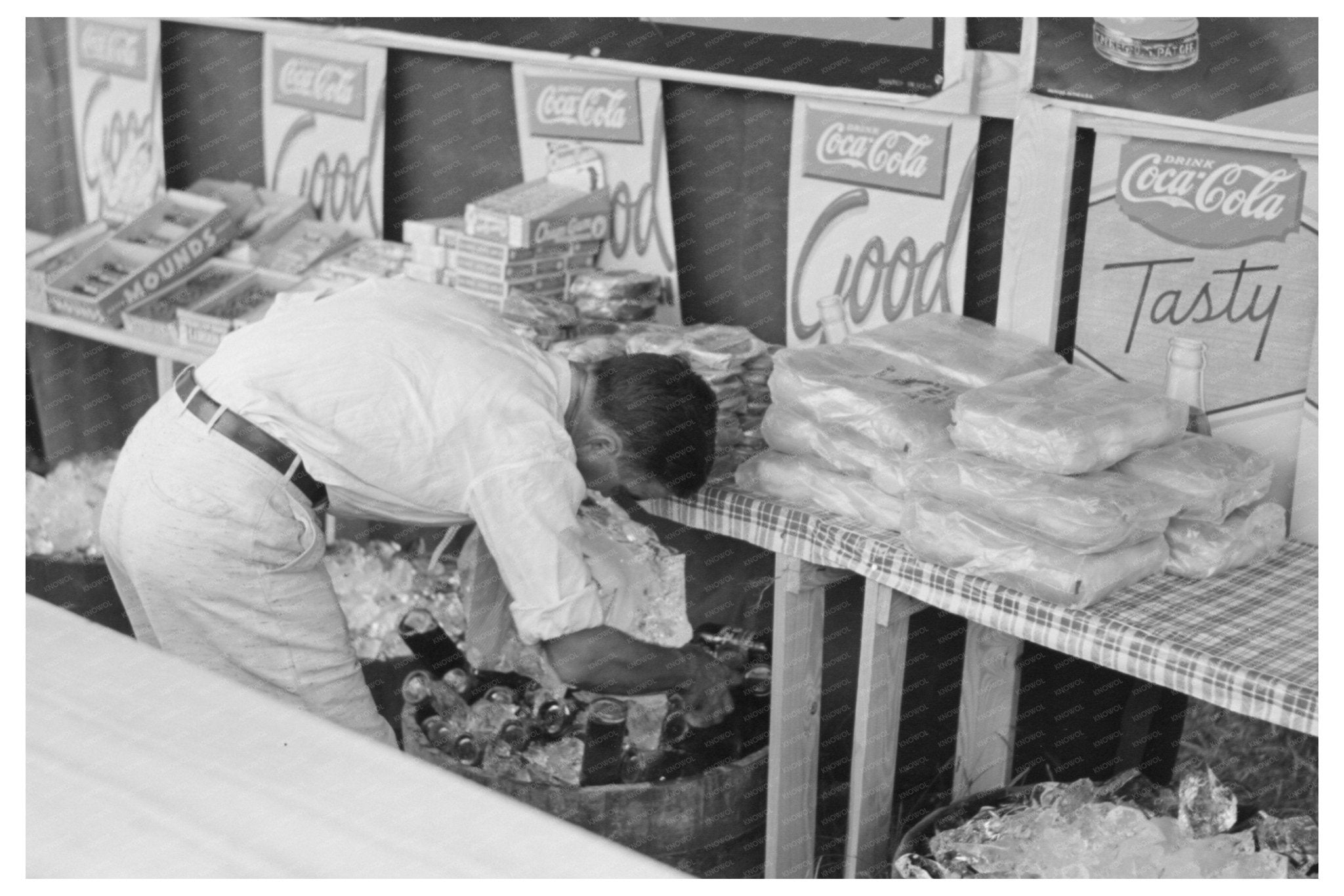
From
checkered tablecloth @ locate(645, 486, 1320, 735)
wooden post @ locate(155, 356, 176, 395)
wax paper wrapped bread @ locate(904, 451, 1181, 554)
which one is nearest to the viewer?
checkered tablecloth @ locate(645, 486, 1320, 735)

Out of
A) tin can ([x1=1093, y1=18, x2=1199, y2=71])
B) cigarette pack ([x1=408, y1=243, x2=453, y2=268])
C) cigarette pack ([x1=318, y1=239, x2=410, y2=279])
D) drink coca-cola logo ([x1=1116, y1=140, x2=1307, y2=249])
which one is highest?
tin can ([x1=1093, y1=18, x2=1199, y2=71])

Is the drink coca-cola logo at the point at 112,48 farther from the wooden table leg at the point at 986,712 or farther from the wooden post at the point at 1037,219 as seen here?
the wooden table leg at the point at 986,712

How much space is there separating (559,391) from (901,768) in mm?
1671

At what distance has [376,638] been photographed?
407cm

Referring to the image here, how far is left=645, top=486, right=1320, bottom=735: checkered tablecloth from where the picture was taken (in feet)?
8.13

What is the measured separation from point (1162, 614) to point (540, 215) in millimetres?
2136

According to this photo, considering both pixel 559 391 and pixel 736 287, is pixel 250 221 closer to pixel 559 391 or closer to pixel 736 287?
pixel 736 287

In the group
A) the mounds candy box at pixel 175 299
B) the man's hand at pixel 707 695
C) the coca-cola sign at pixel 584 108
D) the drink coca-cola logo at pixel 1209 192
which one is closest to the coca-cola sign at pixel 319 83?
the mounds candy box at pixel 175 299

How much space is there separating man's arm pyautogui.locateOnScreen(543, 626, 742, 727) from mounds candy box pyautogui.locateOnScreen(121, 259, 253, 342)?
2.24 m

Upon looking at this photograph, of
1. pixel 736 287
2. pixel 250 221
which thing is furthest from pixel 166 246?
pixel 736 287

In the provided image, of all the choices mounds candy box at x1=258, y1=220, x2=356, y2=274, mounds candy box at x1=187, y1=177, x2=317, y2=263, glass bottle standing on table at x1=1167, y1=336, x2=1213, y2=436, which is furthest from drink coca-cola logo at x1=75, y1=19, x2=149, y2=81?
glass bottle standing on table at x1=1167, y1=336, x2=1213, y2=436

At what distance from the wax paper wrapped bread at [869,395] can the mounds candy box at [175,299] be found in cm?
228

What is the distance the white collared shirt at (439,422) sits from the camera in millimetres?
2768

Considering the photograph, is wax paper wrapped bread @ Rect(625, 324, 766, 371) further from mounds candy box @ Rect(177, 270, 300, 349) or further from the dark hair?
mounds candy box @ Rect(177, 270, 300, 349)
